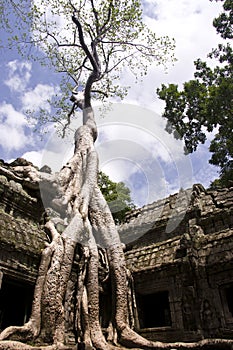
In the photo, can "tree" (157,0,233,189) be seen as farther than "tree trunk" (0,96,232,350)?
Yes

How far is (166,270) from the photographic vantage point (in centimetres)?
729

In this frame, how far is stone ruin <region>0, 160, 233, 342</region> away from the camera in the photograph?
17.2 feet

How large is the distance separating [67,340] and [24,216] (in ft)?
10.1

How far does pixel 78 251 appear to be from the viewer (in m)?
6.58

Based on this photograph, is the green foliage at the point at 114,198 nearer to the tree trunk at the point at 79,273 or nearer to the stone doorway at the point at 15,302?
the tree trunk at the point at 79,273

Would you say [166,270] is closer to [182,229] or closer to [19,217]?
[182,229]

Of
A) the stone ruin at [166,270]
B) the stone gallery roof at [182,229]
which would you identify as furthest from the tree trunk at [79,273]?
the stone gallery roof at [182,229]

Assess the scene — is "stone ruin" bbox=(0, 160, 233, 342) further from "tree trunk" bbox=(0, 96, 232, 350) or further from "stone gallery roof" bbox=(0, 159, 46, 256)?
"tree trunk" bbox=(0, 96, 232, 350)

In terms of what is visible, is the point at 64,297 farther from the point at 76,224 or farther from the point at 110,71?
the point at 110,71

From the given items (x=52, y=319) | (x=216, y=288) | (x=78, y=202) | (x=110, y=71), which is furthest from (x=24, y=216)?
(x=110, y=71)

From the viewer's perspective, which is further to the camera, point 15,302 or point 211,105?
point 211,105

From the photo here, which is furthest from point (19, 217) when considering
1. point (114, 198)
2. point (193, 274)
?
point (114, 198)

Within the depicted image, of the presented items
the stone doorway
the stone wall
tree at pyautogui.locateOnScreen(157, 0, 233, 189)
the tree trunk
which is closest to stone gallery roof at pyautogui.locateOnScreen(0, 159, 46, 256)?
the tree trunk

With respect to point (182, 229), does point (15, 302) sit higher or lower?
lower
